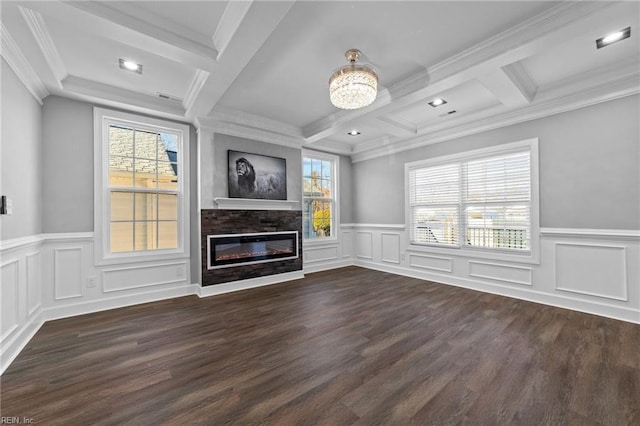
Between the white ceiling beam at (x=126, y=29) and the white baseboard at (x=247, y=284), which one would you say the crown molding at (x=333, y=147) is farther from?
the white ceiling beam at (x=126, y=29)

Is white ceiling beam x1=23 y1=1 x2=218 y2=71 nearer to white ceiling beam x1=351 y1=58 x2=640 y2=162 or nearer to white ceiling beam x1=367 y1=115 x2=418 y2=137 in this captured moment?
white ceiling beam x1=367 y1=115 x2=418 y2=137

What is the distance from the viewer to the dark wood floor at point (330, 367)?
162cm

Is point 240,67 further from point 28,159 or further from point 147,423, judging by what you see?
point 147,423

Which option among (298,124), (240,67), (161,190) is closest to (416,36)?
(240,67)

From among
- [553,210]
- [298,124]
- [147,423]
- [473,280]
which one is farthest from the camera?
[298,124]

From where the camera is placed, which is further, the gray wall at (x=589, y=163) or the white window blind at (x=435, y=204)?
the white window blind at (x=435, y=204)

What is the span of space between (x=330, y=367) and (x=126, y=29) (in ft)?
10.0

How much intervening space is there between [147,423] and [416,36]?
11.3 ft

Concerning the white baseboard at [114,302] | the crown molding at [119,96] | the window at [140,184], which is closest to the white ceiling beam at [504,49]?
the crown molding at [119,96]

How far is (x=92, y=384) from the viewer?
6.20 feet

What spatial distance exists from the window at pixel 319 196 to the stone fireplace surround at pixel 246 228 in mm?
598

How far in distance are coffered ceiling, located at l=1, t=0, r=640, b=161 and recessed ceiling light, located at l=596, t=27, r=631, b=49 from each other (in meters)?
0.04

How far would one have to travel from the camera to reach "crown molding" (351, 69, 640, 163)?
9.61 feet

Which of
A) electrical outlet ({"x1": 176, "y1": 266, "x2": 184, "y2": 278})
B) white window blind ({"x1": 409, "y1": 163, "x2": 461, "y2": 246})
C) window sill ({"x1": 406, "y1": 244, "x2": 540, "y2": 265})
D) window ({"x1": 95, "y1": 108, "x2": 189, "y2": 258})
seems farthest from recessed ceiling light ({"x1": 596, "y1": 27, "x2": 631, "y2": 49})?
electrical outlet ({"x1": 176, "y1": 266, "x2": 184, "y2": 278})
